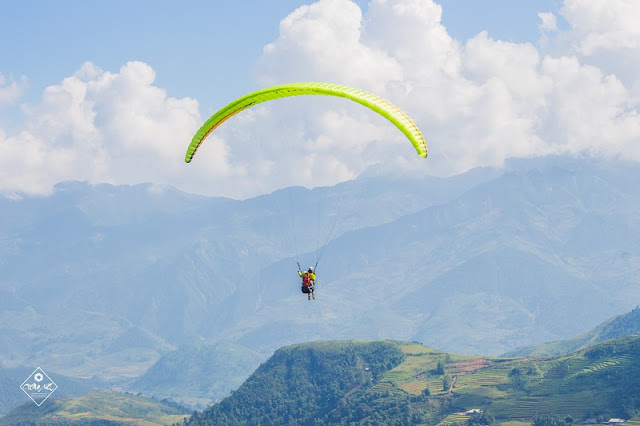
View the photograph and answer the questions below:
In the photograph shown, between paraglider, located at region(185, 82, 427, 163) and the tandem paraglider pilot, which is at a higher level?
paraglider, located at region(185, 82, 427, 163)

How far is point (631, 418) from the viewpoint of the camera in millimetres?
182875

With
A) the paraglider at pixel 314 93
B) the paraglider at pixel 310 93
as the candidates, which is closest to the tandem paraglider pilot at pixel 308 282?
the paraglider at pixel 310 93

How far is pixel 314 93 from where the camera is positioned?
56.6m

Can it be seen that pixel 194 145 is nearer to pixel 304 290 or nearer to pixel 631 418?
pixel 304 290

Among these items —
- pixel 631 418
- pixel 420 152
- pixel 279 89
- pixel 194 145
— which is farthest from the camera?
pixel 631 418

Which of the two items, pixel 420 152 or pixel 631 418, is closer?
pixel 420 152

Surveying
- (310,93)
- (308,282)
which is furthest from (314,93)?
(308,282)

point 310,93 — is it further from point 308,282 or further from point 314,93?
point 308,282

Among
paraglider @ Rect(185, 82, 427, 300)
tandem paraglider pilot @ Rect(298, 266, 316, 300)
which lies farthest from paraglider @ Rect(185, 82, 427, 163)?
tandem paraglider pilot @ Rect(298, 266, 316, 300)

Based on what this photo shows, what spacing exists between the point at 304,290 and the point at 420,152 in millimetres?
14703

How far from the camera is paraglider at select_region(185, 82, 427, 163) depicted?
2092 inches

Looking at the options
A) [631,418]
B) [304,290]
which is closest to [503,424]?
[631,418]

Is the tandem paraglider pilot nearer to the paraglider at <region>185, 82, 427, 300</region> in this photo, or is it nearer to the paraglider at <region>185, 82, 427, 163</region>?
the paraglider at <region>185, 82, 427, 300</region>

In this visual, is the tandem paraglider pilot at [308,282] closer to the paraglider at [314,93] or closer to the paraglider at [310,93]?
the paraglider at [310,93]
